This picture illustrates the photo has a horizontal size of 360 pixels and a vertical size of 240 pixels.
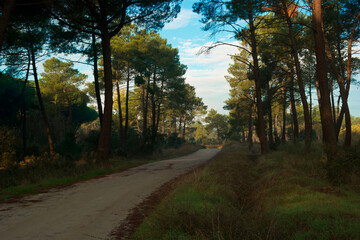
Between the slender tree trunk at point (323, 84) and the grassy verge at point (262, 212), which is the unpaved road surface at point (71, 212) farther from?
the slender tree trunk at point (323, 84)

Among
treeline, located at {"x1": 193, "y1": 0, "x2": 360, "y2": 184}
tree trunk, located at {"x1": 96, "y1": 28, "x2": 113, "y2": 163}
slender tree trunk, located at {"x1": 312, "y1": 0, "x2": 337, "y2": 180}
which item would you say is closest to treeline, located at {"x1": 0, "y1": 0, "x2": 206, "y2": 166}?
tree trunk, located at {"x1": 96, "y1": 28, "x2": 113, "y2": 163}

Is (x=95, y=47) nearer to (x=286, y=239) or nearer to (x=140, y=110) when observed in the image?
(x=286, y=239)

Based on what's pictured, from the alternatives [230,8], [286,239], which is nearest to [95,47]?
[230,8]

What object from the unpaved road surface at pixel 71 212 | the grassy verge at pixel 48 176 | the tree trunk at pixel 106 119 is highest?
the tree trunk at pixel 106 119

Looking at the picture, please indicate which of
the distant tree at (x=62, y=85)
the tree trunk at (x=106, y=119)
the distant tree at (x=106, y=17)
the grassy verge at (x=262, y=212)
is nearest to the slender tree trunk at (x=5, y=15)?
the distant tree at (x=106, y=17)

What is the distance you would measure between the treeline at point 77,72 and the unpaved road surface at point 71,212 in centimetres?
598

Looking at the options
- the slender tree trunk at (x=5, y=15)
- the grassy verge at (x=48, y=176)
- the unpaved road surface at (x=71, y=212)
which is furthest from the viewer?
the slender tree trunk at (x=5, y=15)

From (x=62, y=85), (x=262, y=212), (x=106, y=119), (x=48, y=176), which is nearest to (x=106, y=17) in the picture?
(x=106, y=119)

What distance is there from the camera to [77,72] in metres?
45.5

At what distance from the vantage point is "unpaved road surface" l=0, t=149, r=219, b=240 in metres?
4.38

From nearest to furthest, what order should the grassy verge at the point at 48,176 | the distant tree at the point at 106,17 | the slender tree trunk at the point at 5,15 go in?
the grassy verge at the point at 48,176
the slender tree trunk at the point at 5,15
the distant tree at the point at 106,17

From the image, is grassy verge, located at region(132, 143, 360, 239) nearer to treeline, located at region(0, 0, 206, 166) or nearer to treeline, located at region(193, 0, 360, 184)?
treeline, located at region(193, 0, 360, 184)

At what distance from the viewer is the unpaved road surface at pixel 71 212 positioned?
4.38m

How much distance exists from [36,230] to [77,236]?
87 cm
